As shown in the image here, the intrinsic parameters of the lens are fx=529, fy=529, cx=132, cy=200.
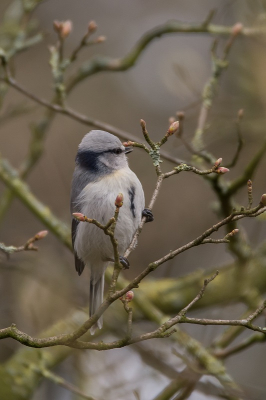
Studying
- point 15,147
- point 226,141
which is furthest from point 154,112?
point 226,141

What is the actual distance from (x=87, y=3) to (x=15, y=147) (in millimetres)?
4441

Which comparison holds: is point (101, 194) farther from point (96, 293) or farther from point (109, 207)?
point (96, 293)

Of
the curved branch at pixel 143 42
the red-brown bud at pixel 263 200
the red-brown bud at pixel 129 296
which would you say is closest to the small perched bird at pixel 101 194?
the red-brown bud at pixel 129 296

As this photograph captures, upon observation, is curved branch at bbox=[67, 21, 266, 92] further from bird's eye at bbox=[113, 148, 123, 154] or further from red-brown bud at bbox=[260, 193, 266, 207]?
red-brown bud at bbox=[260, 193, 266, 207]

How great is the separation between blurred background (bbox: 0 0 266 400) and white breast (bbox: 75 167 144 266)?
681 mm

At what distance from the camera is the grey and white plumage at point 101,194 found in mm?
3701

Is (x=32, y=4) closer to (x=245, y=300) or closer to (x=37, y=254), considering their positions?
(x=37, y=254)

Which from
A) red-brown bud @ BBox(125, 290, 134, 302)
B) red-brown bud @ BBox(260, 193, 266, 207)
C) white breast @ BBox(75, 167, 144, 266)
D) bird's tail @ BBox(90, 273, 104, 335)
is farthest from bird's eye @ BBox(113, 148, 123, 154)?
red-brown bud @ BBox(260, 193, 266, 207)

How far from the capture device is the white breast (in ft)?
12.1

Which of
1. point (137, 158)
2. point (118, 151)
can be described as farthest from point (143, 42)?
point (118, 151)

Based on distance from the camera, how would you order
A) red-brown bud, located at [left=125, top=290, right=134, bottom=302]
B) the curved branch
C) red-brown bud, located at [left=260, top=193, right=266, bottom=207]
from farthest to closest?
the curved branch < red-brown bud, located at [left=125, top=290, right=134, bottom=302] < red-brown bud, located at [left=260, top=193, right=266, bottom=207]

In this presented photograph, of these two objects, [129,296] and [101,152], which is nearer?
[129,296]

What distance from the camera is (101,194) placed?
378 cm

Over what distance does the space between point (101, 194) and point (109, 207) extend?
14cm
